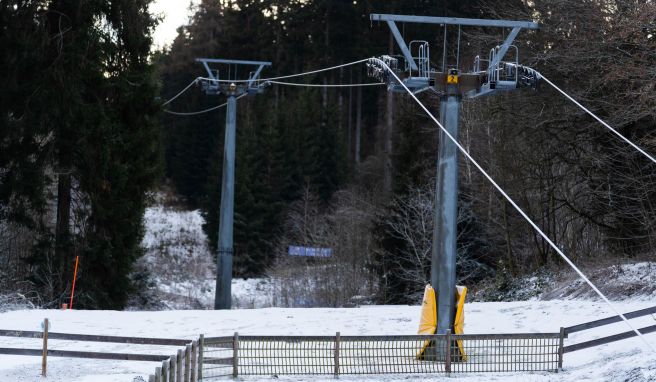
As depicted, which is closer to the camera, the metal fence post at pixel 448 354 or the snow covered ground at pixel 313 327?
the snow covered ground at pixel 313 327

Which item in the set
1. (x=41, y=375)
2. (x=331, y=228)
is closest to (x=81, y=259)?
(x=41, y=375)

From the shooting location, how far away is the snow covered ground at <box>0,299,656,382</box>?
16438mm

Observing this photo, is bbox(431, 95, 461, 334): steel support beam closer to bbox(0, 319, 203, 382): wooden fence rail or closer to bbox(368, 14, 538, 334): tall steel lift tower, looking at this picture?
bbox(368, 14, 538, 334): tall steel lift tower

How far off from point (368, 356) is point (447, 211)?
3276 millimetres

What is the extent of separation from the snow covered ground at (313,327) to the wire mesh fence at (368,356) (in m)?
0.35

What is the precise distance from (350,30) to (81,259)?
3559 centimetres

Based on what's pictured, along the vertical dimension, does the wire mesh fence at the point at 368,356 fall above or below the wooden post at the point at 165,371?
below

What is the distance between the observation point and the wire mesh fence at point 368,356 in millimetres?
16547

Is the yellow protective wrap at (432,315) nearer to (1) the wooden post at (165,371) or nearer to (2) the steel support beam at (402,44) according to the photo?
(2) the steel support beam at (402,44)

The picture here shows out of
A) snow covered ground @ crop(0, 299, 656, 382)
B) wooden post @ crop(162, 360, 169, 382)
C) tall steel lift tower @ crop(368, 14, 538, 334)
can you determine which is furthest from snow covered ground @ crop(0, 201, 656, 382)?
wooden post @ crop(162, 360, 169, 382)

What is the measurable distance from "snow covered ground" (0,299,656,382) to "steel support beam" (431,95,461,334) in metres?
2.20

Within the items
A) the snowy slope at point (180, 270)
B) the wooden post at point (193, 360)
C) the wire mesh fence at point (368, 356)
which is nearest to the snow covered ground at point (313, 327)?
the wire mesh fence at point (368, 356)

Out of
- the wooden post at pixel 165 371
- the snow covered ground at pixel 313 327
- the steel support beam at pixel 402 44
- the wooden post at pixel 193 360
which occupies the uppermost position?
the steel support beam at pixel 402 44

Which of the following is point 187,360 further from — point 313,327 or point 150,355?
point 313,327
